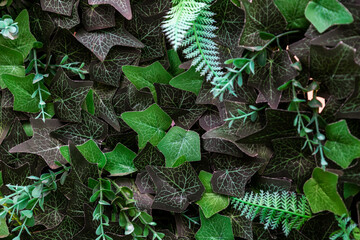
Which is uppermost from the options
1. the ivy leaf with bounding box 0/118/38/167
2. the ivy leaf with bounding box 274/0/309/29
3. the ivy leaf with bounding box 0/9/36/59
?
the ivy leaf with bounding box 274/0/309/29

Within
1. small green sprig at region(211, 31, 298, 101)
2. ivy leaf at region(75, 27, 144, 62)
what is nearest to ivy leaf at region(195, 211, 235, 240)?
small green sprig at region(211, 31, 298, 101)

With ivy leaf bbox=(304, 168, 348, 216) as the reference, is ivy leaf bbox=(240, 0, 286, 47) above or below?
above

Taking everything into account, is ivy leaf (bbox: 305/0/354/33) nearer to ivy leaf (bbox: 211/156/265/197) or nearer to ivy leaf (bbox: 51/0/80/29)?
ivy leaf (bbox: 211/156/265/197)

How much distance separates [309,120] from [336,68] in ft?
0.30

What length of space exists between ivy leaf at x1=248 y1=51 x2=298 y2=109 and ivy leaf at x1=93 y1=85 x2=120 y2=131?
0.28 m

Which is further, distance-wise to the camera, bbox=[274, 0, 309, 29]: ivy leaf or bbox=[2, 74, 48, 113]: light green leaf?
bbox=[2, 74, 48, 113]: light green leaf

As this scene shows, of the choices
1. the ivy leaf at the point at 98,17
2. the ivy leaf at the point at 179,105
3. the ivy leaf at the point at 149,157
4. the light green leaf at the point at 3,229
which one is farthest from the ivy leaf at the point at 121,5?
the light green leaf at the point at 3,229

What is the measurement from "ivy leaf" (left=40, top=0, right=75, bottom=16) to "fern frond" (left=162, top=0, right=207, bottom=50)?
0.65ft

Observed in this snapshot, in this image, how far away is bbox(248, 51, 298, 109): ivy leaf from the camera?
25.7 inches

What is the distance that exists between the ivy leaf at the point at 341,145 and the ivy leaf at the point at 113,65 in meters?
0.39

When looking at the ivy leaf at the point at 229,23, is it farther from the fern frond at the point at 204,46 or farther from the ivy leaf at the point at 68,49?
the ivy leaf at the point at 68,49

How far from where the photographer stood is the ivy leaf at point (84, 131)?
30.2 inches

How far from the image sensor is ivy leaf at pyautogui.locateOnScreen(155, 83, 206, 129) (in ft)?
2.43

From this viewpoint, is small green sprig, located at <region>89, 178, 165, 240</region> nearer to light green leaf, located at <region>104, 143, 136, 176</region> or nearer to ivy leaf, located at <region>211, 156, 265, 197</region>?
light green leaf, located at <region>104, 143, 136, 176</region>
